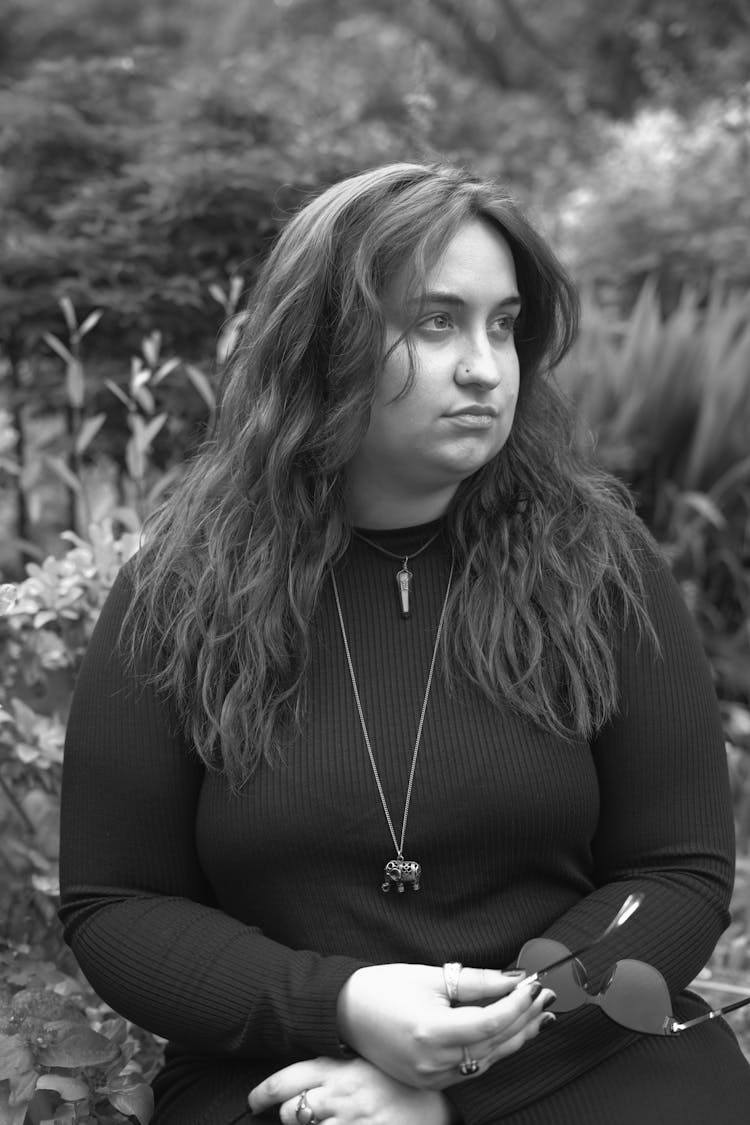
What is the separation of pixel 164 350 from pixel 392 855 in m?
1.91

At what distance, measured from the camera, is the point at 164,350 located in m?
3.35

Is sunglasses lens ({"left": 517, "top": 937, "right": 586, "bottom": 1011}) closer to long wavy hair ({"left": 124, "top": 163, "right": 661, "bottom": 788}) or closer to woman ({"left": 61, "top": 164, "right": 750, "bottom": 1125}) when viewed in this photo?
woman ({"left": 61, "top": 164, "right": 750, "bottom": 1125})

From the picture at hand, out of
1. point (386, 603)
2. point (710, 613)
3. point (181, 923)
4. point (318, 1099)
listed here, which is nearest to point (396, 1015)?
point (318, 1099)

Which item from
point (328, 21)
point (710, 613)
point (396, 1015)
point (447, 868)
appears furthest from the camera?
point (328, 21)

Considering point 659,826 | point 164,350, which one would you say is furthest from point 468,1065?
point 164,350

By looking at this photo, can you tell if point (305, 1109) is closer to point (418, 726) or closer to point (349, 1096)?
point (349, 1096)

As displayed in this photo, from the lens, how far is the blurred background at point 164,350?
2494 mm

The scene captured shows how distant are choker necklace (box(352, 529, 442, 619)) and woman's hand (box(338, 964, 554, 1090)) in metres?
0.53

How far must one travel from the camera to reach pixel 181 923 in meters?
1.81

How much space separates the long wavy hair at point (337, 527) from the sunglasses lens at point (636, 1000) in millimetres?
345

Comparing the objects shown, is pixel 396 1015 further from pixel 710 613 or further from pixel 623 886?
pixel 710 613

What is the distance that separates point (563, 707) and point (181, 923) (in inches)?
24.3

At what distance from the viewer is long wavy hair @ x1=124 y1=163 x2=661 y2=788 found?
1.84 metres

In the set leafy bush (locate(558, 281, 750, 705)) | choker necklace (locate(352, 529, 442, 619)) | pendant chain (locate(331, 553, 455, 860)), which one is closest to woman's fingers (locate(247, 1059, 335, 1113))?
pendant chain (locate(331, 553, 455, 860))
